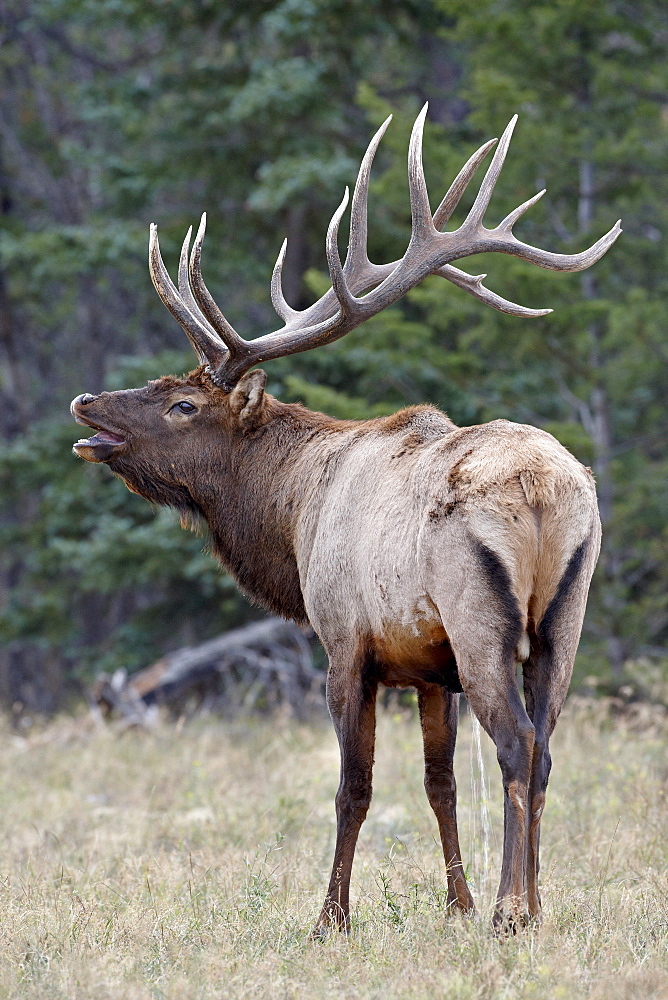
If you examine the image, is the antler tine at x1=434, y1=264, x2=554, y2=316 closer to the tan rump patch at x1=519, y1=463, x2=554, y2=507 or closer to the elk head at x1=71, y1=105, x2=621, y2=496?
the elk head at x1=71, y1=105, x2=621, y2=496

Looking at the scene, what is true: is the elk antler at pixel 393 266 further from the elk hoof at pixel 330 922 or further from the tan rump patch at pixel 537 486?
the elk hoof at pixel 330 922

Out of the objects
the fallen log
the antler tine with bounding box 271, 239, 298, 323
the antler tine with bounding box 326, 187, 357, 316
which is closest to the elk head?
the antler tine with bounding box 326, 187, 357, 316

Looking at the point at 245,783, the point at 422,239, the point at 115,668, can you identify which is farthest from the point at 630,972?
the point at 115,668

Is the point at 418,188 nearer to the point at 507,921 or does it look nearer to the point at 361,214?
the point at 361,214

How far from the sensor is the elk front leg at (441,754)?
16.3 ft

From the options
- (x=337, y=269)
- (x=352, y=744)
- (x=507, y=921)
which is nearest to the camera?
(x=507, y=921)

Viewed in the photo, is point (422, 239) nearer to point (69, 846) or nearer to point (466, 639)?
point (466, 639)

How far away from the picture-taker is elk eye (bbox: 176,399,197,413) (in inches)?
222

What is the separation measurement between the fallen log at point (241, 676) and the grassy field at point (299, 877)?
62.6 inches

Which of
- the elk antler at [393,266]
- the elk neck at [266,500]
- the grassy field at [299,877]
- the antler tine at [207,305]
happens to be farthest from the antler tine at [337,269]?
the grassy field at [299,877]

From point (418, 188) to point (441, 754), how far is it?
2.56 m

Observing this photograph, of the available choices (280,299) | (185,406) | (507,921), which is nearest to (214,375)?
(185,406)

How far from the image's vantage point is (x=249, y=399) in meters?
5.61

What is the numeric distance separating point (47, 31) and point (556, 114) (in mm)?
9200
